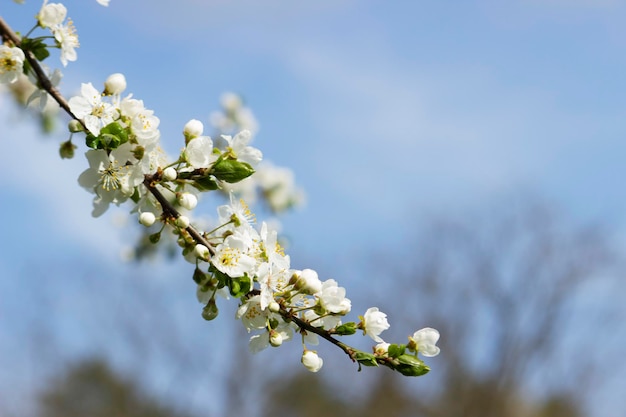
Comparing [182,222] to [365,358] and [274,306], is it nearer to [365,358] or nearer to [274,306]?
[274,306]

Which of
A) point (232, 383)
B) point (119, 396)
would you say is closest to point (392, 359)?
point (232, 383)

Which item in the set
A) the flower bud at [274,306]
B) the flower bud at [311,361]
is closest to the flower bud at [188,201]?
the flower bud at [274,306]

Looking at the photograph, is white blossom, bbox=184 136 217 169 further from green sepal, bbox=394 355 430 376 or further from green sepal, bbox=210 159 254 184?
green sepal, bbox=394 355 430 376

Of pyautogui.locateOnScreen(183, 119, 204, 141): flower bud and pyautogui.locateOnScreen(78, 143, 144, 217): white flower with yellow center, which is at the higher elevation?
pyautogui.locateOnScreen(183, 119, 204, 141): flower bud

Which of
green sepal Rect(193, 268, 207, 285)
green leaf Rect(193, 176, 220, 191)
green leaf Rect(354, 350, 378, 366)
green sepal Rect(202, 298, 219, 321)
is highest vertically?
green leaf Rect(193, 176, 220, 191)

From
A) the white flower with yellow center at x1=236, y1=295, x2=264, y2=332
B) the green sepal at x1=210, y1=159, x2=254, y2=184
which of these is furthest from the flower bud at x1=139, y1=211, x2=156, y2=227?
the white flower with yellow center at x1=236, y1=295, x2=264, y2=332

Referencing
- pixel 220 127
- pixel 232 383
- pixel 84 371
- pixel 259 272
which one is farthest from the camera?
pixel 84 371

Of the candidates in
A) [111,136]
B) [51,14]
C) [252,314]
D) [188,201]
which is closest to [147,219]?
[188,201]

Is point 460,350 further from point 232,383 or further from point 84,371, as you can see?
point 84,371
